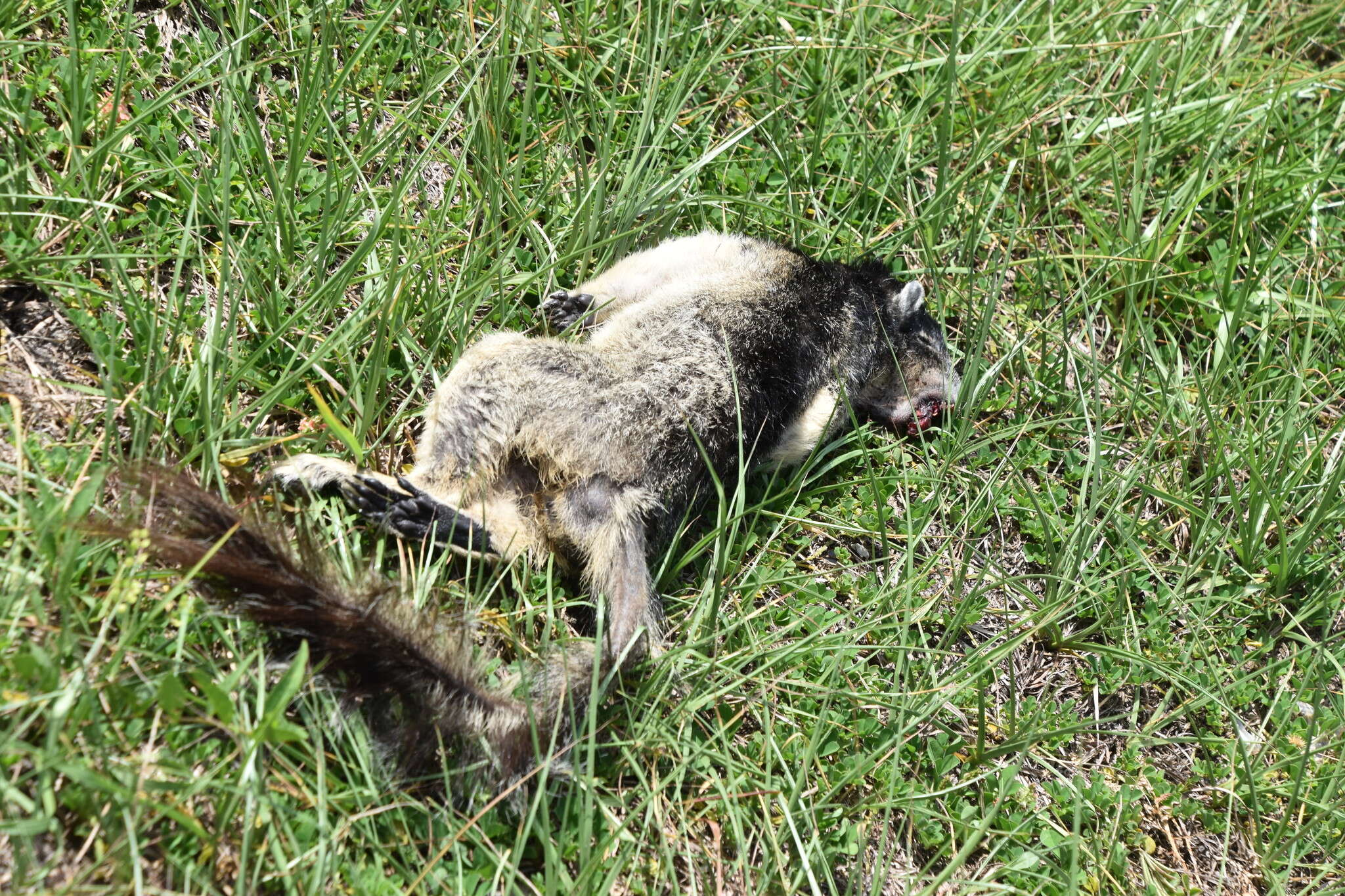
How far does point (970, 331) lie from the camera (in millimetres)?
3967

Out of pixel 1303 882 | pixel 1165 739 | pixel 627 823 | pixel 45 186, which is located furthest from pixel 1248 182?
pixel 45 186

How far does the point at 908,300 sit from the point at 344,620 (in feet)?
8.70

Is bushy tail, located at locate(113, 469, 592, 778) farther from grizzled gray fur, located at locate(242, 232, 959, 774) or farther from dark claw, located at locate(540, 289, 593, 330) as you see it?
dark claw, located at locate(540, 289, 593, 330)

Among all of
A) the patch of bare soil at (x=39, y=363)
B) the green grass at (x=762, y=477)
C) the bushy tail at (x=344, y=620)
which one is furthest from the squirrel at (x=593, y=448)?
the patch of bare soil at (x=39, y=363)

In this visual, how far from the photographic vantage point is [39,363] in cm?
289

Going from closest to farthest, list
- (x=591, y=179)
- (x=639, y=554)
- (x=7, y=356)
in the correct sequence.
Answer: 1. (x=7, y=356)
2. (x=639, y=554)
3. (x=591, y=179)

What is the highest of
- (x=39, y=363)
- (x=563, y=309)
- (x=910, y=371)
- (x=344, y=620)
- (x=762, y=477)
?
(x=39, y=363)

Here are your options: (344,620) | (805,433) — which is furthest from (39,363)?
(805,433)

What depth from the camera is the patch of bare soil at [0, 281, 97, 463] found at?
2.79 m

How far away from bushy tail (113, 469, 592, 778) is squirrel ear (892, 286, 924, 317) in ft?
7.62

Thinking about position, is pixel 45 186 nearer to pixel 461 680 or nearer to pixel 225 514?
pixel 225 514

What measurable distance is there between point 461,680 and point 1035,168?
11.5 ft

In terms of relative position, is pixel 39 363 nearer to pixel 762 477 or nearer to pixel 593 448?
pixel 593 448

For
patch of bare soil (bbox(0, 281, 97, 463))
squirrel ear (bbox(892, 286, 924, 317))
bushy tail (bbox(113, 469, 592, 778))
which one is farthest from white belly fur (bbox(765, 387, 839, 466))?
patch of bare soil (bbox(0, 281, 97, 463))
